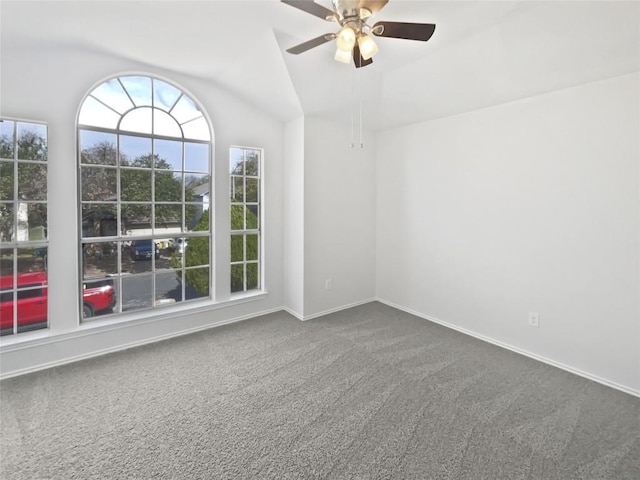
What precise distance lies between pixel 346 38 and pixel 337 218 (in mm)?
2441

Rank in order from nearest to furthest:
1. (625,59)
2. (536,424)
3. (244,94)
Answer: (536,424) < (625,59) < (244,94)

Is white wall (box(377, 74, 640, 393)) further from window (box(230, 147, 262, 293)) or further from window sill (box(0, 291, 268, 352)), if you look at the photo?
window sill (box(0, 291, 268, 352))

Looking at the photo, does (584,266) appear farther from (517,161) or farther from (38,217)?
(38,217)

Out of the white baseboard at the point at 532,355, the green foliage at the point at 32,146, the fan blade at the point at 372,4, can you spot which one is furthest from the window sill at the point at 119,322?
the fan blade at the point at 372,4

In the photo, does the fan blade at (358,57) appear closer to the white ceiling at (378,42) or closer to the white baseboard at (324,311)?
the white ceiling at (378,42)

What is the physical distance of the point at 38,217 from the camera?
271 centimetres

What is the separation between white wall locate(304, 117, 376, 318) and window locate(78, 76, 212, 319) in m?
1.26

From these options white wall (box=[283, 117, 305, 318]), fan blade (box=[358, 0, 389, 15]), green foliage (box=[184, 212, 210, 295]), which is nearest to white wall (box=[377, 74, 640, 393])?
white wall (box=[283, 117, 305, 318])

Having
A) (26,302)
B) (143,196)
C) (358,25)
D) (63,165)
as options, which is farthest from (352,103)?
(26,302)

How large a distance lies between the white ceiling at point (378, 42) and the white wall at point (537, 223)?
30 cm

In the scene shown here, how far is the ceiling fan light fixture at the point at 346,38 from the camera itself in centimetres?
195

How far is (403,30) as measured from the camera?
1.97 m

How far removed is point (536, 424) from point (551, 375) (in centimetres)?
84

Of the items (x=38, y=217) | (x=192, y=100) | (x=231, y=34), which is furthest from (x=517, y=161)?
(x=38, y=217)
